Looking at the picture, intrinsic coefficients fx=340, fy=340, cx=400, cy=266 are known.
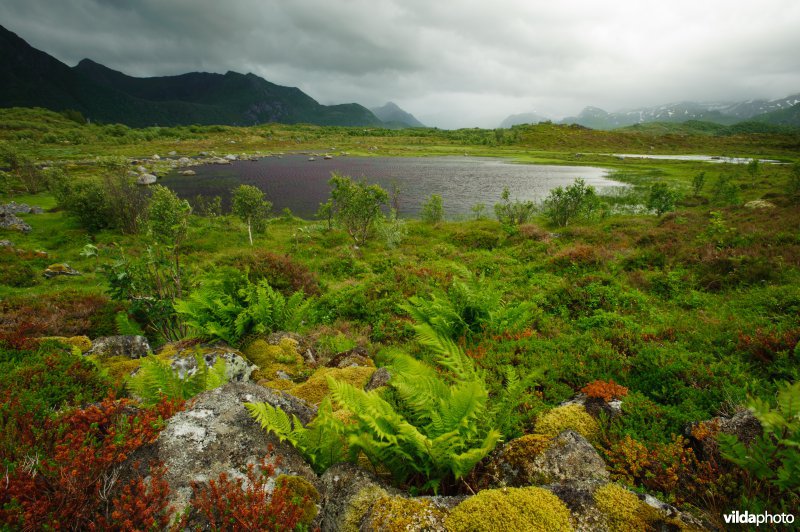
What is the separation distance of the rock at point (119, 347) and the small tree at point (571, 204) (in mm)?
34189

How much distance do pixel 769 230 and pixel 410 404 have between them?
64.2ft

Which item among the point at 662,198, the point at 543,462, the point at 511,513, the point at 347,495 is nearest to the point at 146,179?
the point at 347,495

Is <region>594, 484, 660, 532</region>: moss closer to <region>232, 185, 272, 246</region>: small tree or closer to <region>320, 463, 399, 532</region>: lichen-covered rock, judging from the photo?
<region>320, 463, 399, 532</region>: lichen-covered rock

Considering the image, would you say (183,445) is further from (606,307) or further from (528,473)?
(606,307)

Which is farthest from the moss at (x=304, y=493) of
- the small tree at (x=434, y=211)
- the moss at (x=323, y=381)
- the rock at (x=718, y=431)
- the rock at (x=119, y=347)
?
the small tree at (x=434, y=211)

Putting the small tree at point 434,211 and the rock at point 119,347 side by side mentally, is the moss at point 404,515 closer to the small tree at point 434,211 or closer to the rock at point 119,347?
the rock at point 119,347

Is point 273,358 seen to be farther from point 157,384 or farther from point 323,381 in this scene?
point 157,384

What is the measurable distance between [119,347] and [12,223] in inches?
1384

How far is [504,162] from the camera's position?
110 metres

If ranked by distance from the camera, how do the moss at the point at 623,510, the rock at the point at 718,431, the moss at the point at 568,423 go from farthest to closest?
the moss at the point at 568,423, the rock at the point at 718,431, the moss at the point at 623,510

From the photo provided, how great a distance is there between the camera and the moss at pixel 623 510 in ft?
9.77

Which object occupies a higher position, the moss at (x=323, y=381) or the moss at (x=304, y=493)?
the moss at (x=304, y=493)

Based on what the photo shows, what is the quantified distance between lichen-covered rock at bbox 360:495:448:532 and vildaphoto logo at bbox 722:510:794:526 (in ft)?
8.27

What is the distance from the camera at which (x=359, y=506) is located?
321 centimetres
